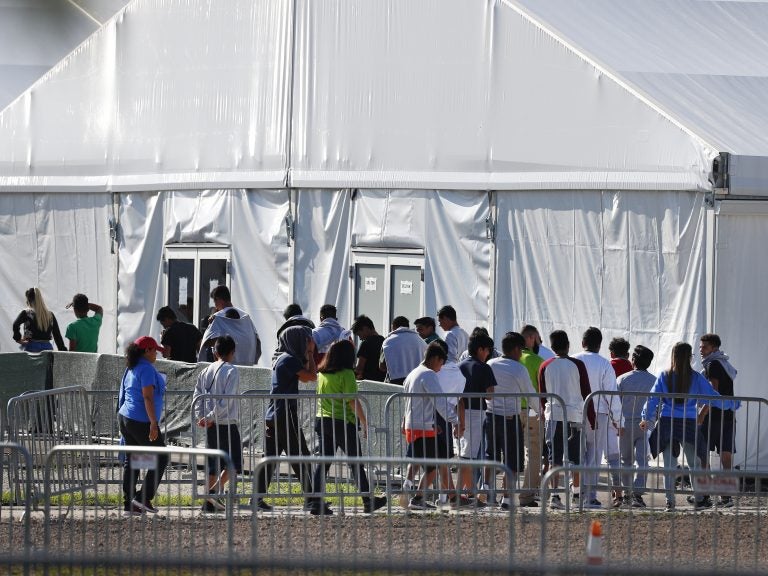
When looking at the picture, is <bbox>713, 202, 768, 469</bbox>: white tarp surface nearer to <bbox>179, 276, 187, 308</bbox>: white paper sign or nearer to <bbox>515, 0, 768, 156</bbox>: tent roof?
<bbox>515, 0, 768, 156</bbox>: tent roof

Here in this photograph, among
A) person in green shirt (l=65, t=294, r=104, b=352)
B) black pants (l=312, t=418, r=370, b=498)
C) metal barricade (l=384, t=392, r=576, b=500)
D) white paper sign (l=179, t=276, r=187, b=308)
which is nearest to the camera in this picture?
black pants (l=312, t=418, r=370, b=498)

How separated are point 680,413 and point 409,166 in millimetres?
6352

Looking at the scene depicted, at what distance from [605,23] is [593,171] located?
226cm

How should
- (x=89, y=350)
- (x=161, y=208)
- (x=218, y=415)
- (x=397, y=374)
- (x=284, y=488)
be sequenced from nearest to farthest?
(x=218, y=415) → (x=284, y=488) → (x=397, y=374) → (x=89, y=350) → (x=161, y=208)

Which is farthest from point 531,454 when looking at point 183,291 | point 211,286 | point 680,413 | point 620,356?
point 183,291

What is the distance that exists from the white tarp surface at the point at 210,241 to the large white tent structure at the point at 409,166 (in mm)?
31

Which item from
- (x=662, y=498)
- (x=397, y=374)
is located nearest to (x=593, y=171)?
(x=397, y=374)

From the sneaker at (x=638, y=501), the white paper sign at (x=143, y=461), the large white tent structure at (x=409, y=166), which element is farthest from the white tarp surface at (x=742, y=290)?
the white paper sign at (x=143, y=461)

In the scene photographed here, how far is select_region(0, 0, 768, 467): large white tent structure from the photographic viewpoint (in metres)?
14.6

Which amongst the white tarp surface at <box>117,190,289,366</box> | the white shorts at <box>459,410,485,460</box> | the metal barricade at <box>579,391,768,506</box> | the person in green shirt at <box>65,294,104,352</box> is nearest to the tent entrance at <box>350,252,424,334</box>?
the white tarp surface at <box>117,190,289,366</box>

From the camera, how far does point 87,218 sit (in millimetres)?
21297

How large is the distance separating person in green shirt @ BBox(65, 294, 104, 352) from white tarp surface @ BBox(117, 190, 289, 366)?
4.68 feet

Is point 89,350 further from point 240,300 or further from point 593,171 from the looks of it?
point 593,171

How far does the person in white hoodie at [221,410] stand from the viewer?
11797 mm
